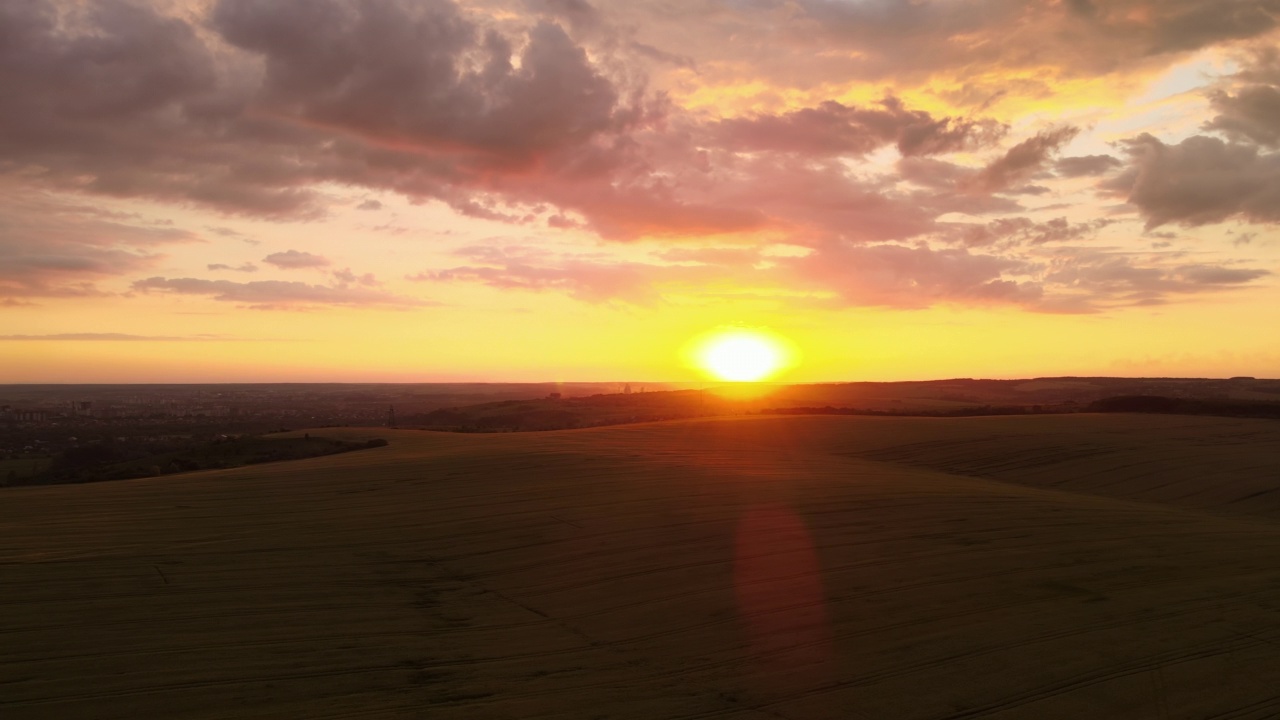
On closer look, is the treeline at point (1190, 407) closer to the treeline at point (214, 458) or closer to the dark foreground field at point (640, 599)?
the dark foreground field at point (640, 599)

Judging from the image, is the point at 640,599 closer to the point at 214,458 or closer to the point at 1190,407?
the point at 214,458

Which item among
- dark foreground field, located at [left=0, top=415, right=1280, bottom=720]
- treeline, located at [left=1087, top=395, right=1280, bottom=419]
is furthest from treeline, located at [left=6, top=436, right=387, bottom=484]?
treeline, located at [left=1087, top=395, right=1280, bottom=419]

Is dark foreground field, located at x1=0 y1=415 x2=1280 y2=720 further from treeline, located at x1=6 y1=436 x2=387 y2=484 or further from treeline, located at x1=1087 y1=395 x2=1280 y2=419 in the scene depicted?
treeline, located at x1=1087 y1=395 x2=1280 y2=419

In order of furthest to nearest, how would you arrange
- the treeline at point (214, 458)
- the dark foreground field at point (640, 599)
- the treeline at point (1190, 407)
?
the treeline at point (1190, 407)
the treeline at point (214, 458)
the dark foreground field at point (640, 599)

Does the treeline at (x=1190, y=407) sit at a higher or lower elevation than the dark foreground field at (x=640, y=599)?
higher

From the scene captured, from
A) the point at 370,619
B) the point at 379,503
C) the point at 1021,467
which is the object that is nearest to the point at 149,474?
the point at 379,503

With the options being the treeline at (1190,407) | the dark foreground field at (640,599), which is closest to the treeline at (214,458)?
the dark foreground field at (640,599)

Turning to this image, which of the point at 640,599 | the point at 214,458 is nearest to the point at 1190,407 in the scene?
the point at 640,599

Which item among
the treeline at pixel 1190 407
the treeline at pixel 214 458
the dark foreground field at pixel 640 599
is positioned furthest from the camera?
the treeline at pixel 1190 407

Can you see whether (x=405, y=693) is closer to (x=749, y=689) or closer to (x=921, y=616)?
(x=749, y=689)
